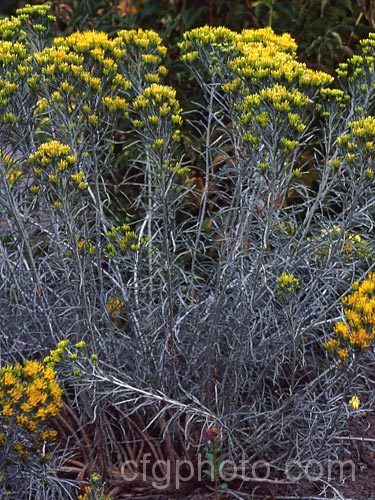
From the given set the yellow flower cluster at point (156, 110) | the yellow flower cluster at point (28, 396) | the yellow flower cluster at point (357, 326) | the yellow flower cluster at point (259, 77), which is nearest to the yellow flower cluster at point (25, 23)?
the yellow flower cluster at point (259, 77)

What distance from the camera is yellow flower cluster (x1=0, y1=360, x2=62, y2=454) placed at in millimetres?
2887

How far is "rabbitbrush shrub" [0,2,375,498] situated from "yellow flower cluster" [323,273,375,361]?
10 millimetres

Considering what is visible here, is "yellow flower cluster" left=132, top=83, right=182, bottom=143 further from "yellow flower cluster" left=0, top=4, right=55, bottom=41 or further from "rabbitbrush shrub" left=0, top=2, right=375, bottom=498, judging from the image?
"yellow flower cluster" left=0, top=4, right=55, bottom=41

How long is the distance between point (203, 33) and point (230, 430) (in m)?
1.53

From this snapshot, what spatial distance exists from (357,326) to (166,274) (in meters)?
0.96

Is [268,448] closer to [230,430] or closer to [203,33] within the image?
[230,430]

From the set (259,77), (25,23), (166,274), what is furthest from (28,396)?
(25,23)

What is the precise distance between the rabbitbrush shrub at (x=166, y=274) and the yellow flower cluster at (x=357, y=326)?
0.03ft

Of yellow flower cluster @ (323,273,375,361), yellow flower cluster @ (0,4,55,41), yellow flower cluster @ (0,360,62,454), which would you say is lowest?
yellow flower cluster @ (0,360,62,454)

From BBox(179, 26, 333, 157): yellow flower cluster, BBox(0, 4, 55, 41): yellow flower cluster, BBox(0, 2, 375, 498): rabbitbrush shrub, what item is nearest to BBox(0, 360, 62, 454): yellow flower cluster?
BBox(0, 2, 375, 498): rabbitbrush shrub

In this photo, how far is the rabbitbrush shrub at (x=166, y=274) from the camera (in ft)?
10.1

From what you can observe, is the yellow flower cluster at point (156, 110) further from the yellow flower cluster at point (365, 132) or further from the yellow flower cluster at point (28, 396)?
the yellow flower cluster at point (28, 396)

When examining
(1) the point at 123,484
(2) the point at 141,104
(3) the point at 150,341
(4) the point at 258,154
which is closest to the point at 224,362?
(3) the point at 150,341

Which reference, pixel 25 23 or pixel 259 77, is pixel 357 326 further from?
pixel 25 23
